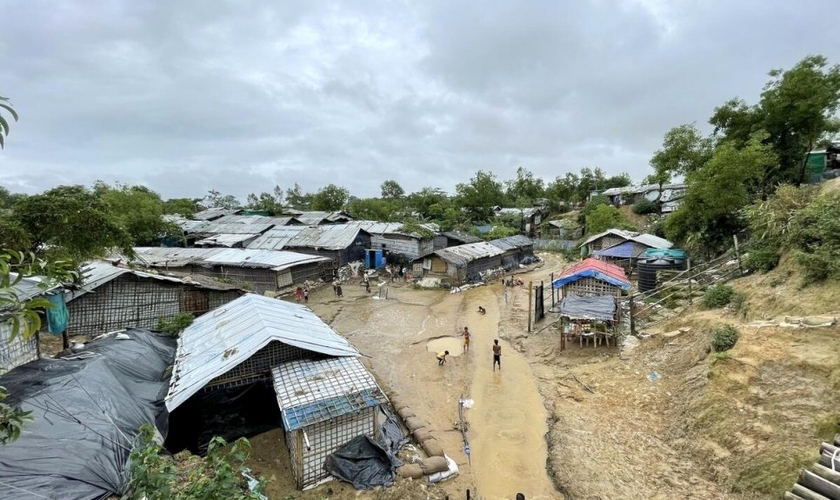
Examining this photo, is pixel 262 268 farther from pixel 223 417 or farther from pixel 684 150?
pixel 684 150

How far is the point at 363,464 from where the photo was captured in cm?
962

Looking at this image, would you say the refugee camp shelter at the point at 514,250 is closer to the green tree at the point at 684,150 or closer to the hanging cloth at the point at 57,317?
the green tree at the point at 684,150

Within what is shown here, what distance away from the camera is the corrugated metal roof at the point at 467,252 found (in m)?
32.3

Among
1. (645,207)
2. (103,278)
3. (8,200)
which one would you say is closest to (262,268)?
(103,278)

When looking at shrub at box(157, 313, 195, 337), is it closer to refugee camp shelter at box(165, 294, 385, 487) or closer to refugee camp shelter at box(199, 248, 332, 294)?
refugee camp shelter at box(165, 294, 385, 487)

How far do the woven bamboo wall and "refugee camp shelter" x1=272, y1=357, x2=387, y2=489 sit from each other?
15736mm

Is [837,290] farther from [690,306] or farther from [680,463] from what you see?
[680,463]

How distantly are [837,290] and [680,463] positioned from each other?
25.6 ft

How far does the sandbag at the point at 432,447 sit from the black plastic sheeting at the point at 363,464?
96 centimetres

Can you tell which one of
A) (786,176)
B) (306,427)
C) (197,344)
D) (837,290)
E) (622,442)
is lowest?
(622,442)

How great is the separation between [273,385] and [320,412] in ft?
7.18

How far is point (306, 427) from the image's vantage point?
918 cm

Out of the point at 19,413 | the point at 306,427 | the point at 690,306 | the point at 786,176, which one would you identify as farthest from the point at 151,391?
the point at 786,176

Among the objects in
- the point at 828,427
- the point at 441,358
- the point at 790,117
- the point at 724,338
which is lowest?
the point at 441,358
